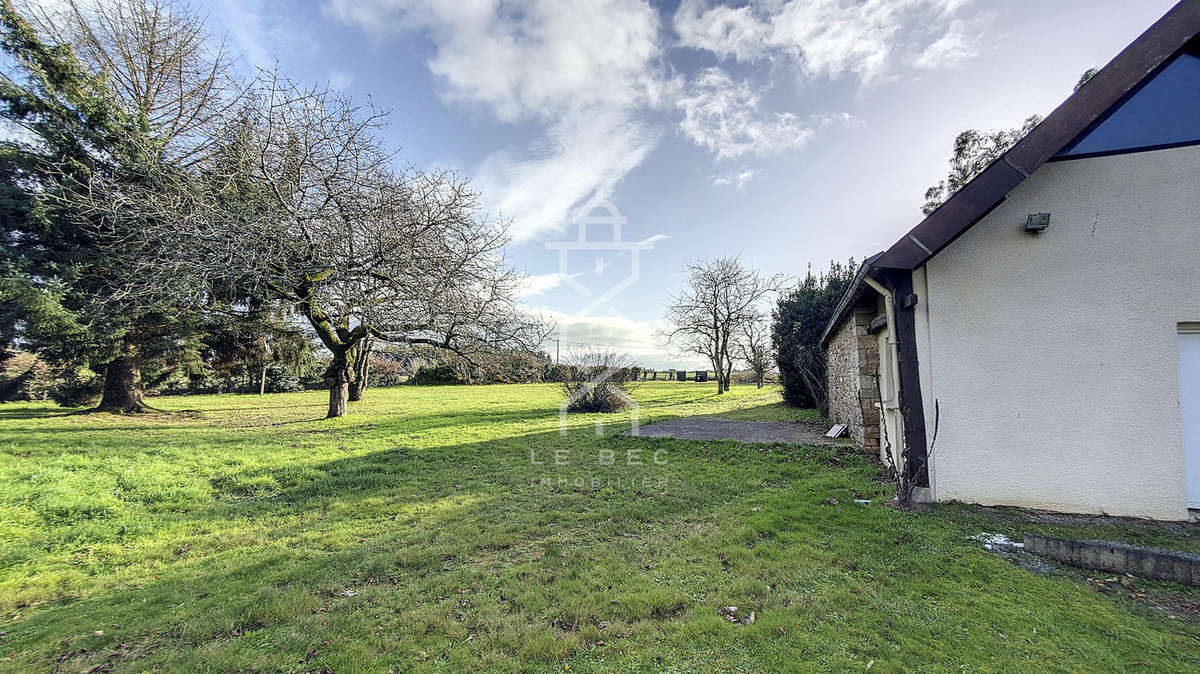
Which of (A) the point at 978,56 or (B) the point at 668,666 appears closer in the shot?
(B) the point at 668,666

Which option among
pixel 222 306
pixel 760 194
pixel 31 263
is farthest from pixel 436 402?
pixel 760 194

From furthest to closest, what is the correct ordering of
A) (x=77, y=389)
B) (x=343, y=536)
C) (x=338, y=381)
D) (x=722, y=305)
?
(x=722, y=305) → (x=77, y=389) → (x=338, y=381) → (x=343, y=536)

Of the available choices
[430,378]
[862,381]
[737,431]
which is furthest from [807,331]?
[430,378]

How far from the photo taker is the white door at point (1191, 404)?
4.57 m

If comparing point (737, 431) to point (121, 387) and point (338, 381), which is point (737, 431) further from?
point (121, 387)

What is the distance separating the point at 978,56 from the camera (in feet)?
22.0

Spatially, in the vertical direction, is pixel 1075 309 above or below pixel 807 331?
below

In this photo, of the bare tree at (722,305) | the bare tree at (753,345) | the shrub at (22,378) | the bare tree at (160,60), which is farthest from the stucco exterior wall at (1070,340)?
the shrub at (22,378)

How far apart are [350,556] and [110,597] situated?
5.22ft

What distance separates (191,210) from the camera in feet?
35.1

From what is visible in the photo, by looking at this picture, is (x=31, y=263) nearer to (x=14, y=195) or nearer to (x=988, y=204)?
(x=14, y=195)

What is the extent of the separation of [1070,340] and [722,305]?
21162 mm

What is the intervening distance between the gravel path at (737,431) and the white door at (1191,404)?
4696mm

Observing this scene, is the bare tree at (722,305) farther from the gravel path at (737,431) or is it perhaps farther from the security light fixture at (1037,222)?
the security light fixture at (1037,222)
